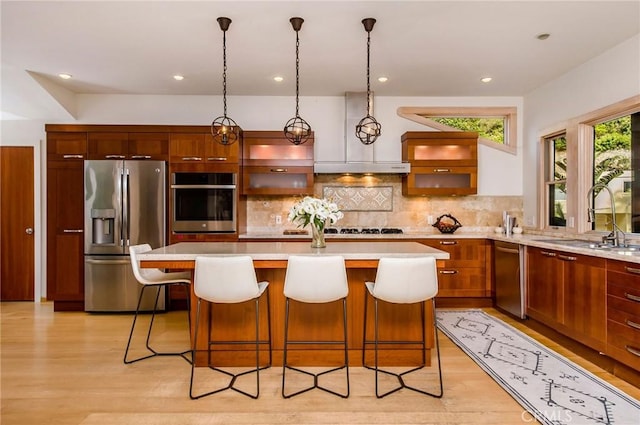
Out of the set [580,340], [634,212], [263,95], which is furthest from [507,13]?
[263,95]

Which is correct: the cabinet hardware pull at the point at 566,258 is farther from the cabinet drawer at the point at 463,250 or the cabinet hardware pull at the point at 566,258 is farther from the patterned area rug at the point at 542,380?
the cabinet drawer at the point at 463,250

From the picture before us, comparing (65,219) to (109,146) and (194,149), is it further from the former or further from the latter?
(194,149)

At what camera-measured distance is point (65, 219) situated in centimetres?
453

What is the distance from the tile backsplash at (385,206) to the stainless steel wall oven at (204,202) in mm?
638

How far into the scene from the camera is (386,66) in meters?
4.00

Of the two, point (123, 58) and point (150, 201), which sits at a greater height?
point (123, 58)

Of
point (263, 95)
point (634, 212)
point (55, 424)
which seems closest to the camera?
point (55, 424)

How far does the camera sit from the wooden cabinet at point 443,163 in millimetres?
4832

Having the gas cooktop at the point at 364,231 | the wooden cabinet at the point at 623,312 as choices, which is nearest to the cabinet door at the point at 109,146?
the gas cooktop at the point at 364,231

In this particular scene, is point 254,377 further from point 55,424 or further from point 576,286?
point 576,286

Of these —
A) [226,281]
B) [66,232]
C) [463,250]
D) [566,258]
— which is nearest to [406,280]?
[226,281]

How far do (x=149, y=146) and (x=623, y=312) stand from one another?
4901 millimetres

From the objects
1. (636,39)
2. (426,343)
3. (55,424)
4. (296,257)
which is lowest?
(55,424)

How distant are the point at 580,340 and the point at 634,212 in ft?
4.36
